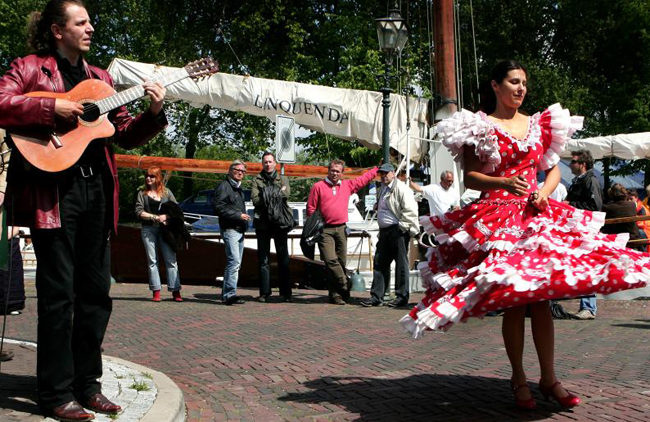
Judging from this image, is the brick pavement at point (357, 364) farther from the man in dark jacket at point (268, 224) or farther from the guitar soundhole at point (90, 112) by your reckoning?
the guitar soundhole at point (90, 112)

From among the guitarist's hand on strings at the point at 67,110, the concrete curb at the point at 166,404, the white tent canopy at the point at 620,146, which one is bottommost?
the concrete curb at the point at 166,404

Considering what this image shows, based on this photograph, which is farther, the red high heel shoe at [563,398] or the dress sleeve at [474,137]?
the dress sleeve at [474,137]

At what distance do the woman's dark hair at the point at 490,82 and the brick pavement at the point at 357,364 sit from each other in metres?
1.72

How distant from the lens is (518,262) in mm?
4469

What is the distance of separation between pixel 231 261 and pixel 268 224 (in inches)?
29.2

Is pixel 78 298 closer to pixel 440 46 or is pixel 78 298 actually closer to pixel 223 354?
pixel 223 354

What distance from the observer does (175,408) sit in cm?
459

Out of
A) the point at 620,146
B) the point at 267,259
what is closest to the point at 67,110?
the point at 267,259

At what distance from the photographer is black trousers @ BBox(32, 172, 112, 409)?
422 centimetres

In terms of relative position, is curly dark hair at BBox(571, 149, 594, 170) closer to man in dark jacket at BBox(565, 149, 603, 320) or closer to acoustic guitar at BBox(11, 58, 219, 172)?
man in dark jacket at BBox(565, 149, 603, 320)

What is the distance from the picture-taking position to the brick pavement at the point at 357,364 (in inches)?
192

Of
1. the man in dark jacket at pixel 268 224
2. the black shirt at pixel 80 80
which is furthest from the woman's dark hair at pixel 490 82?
the man in dark jacket at pixel 268 224

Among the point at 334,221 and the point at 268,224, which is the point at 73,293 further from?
the point at 334,221

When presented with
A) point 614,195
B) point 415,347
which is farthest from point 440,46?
point 415,347
